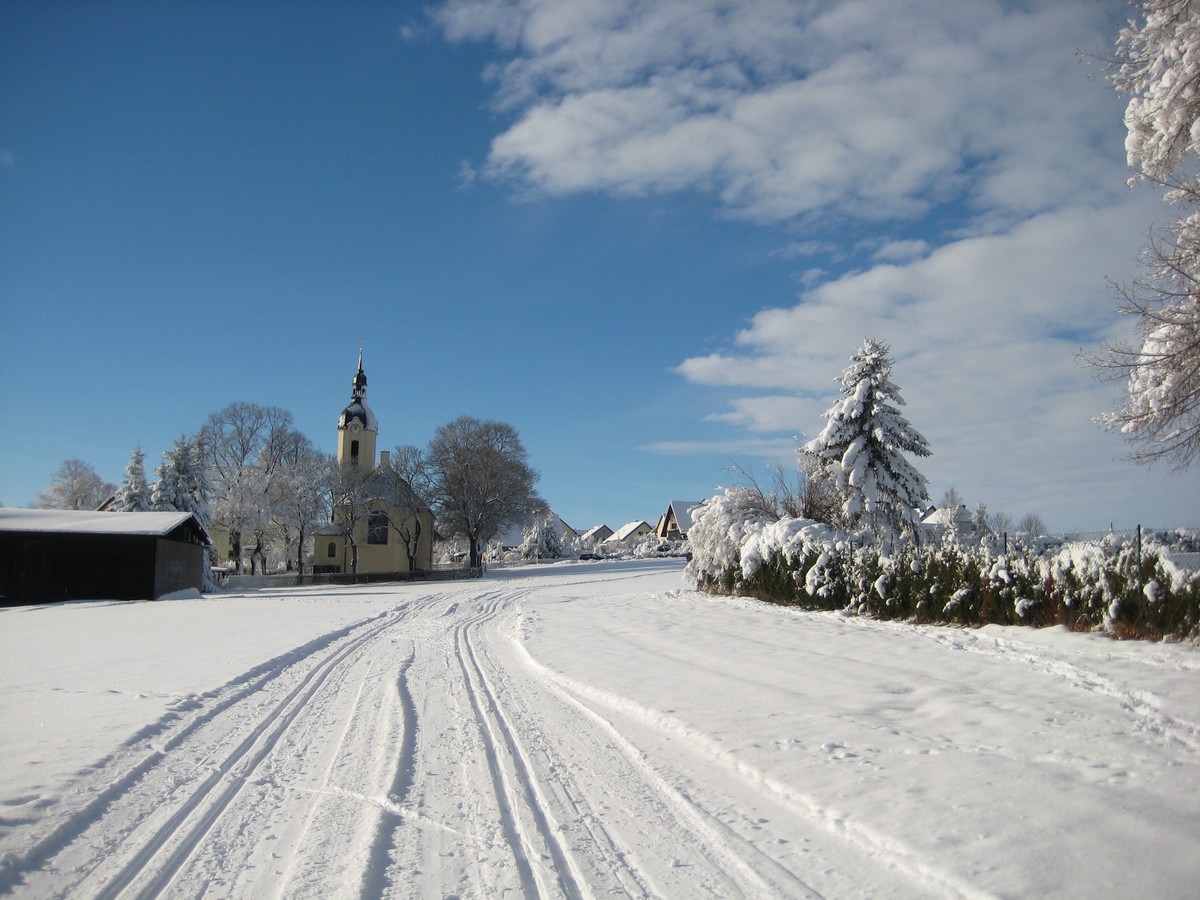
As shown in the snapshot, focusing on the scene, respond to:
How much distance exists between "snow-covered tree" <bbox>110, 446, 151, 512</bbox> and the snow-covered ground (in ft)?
134

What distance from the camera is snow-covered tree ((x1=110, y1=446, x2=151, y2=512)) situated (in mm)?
46812

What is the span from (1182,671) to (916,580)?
6.35 m

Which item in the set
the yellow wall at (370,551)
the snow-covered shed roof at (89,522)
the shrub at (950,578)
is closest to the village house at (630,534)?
the yellow wall at (370,551)

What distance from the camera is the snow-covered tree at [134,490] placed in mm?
46812

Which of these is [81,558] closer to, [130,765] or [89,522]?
[89,522]

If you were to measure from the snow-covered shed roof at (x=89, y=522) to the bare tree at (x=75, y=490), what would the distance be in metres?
35.3

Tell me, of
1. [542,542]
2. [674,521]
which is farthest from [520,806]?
[674,521]

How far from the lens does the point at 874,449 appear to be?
24.8 m

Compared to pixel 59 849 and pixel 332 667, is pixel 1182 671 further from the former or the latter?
pixel 332 667

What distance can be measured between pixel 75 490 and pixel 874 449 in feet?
222

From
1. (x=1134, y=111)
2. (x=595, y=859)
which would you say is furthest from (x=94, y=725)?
(x=1134, y=111)

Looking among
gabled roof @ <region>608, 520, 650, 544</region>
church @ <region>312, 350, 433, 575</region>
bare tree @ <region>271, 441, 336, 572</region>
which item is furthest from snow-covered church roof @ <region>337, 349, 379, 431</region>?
gabled roof @ <region>608, 520, 650, 544</region>

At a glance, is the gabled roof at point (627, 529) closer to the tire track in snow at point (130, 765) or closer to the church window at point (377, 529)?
the church window at point (377, 529)

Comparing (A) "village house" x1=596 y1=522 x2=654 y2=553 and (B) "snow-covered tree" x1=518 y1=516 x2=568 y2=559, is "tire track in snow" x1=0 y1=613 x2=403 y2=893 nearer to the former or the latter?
(B) "snow-covered tree" x1=518 y1=516 x2=568 y2=559
